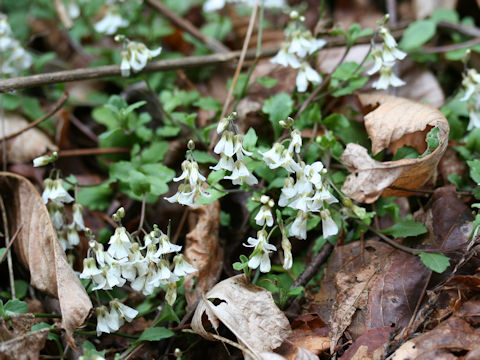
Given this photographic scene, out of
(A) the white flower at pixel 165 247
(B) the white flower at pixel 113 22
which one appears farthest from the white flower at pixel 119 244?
(B) the white flower at pixel 113 22

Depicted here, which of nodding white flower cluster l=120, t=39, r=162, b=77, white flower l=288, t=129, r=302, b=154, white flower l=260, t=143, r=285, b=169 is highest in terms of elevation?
nodding white flower cluster l=120, t=39, r=162, b=77

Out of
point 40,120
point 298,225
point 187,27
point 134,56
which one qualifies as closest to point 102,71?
point 134,56

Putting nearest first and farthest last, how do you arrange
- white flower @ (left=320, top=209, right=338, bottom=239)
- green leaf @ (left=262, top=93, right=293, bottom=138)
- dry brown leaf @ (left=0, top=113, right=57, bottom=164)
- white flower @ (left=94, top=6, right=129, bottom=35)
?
white flower @ (left=320, top=209, right=338, bottom=239) < green leaf @ (left=262, top=93, right=293, bottom=138) < dry brown leaf @ (left=0, top=113, right=57, bottom=164) < white flower @ (left=94, top=6, right=129, bottom=35)

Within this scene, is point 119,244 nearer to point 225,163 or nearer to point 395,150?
point 225,163

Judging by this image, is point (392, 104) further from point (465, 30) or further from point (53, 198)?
point (53, 198)

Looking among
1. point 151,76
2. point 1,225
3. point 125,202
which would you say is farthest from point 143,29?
point 1,225

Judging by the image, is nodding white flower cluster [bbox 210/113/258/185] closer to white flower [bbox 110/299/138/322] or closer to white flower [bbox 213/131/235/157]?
white flower [bbox 213/131/235/157]

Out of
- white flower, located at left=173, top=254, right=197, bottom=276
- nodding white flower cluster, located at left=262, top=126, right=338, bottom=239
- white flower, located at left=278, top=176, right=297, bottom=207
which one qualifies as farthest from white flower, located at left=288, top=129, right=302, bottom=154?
white flower, located at left=173, top=254, right=197, bottom=276
